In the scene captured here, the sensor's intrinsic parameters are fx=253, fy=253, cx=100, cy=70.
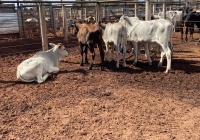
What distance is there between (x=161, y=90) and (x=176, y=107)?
1.06 m

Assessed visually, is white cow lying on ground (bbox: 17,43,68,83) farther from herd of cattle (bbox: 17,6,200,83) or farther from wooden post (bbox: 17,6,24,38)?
wooden post (bbox: 17,6,24,38)

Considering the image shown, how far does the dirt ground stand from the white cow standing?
0.71m

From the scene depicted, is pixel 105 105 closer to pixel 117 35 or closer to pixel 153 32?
pixel 117 35

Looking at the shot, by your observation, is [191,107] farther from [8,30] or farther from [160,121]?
[8,30]

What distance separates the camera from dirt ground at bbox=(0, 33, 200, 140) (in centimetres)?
394

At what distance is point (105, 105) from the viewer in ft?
16.2

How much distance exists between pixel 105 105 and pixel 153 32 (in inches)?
140

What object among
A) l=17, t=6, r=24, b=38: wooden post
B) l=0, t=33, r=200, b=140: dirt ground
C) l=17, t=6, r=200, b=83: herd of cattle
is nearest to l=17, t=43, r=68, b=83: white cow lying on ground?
l=17, t=6, r=200, b=83: herd of cattle

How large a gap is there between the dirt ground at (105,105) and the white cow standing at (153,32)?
71cm

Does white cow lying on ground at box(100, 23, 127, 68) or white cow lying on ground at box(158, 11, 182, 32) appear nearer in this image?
white cow lying on ground at box(100, 23, 127, 68)

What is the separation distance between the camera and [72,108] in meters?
4.86

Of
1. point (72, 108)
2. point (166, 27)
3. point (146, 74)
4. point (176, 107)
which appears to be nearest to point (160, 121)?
point (176, 107)

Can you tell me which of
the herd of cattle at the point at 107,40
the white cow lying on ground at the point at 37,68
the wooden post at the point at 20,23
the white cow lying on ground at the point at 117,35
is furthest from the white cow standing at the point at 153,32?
the wooden post at the point at 20,23

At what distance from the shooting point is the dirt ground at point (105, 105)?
3938 mm
